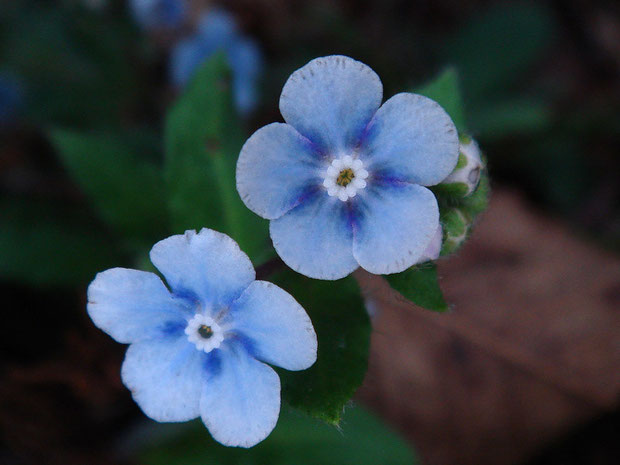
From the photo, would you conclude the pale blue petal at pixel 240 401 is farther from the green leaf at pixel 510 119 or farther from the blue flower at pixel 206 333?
the green leaf at pixel 510 119

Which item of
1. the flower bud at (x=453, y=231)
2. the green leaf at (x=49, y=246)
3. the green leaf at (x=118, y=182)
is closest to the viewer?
the flower bud at (x=453, y=231)

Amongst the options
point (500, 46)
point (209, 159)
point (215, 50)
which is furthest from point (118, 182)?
point (500, 46)

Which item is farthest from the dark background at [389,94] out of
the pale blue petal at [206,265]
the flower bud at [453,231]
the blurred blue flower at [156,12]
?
the flower bud at [453,231]

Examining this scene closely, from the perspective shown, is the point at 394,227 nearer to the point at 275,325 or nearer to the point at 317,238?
the point at 317,238

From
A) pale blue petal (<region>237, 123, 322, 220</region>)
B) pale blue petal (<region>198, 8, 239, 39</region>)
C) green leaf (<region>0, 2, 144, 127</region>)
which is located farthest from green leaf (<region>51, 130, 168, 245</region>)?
pale blue petal (<region>237, 123, 322, 220</region>)

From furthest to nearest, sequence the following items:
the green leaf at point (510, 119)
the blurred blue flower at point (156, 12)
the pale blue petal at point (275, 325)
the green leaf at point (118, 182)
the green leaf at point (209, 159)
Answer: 1. the blurred blue flower at point (156, 12)
2. the green leaf at point (510, 119)
3. the green leaf at point (118, 182)
4. the green leaf at point (209, 159)
5. the pale blue petal at point (275, 325)

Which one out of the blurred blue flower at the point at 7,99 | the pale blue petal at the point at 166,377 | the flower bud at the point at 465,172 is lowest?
the pale blue petal at the point at 166,377

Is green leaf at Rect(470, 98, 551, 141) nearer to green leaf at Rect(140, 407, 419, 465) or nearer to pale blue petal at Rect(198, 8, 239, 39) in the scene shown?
pale blue petal at Rect(198, 8, 239, 39)
